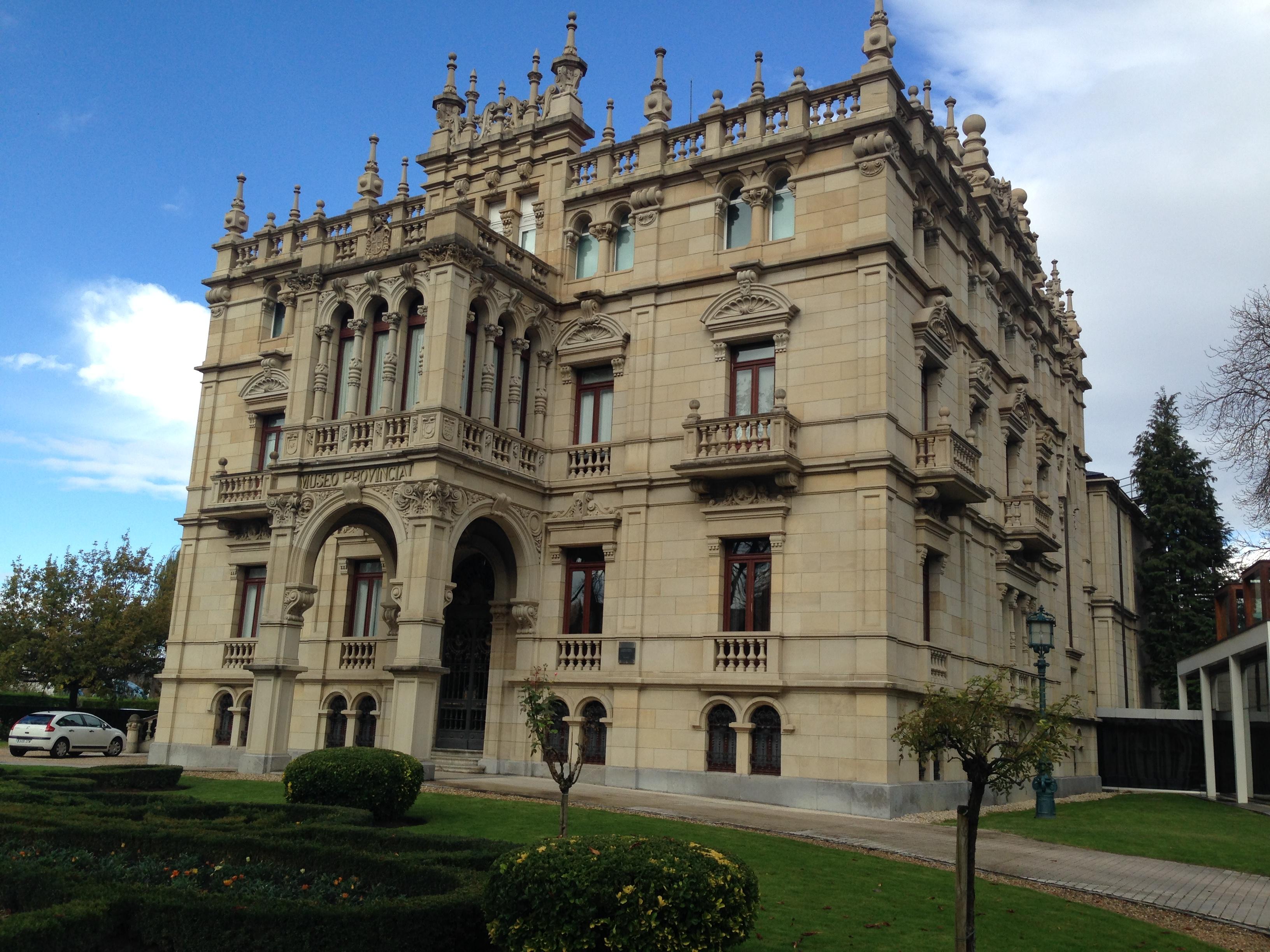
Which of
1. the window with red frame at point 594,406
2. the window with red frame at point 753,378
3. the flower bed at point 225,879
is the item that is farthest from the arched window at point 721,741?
the flower bed at point 225,879

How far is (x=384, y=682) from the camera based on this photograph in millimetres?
29000

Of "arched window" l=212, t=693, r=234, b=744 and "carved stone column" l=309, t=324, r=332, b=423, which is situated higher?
"carved stone column" l=309, t=324, r=332, b=423

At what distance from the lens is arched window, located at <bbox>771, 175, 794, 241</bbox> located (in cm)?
2784

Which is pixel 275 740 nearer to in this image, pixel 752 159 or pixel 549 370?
pixel 549 370

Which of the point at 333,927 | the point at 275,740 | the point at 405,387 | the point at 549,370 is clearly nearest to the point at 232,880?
the point at 333,927

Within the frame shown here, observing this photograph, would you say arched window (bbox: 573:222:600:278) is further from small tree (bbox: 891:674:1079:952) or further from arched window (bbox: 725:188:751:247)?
small tree (bbox: 891:674:1079:952)

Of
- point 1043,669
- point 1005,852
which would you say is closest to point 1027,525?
point 1043,669

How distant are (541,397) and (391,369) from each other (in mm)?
4529

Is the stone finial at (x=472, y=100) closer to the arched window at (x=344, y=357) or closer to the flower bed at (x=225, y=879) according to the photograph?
the arched window at (x=344, y=357)

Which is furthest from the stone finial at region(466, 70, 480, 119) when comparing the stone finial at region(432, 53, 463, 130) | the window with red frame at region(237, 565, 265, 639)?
the window with red frame at region(237, 565, 265, 639)

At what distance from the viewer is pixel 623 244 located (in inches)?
1210

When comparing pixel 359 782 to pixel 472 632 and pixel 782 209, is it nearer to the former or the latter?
pixel 472 632

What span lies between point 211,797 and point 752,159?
20.0 m

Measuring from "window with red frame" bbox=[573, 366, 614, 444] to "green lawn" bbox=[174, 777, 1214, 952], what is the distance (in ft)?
41.8
